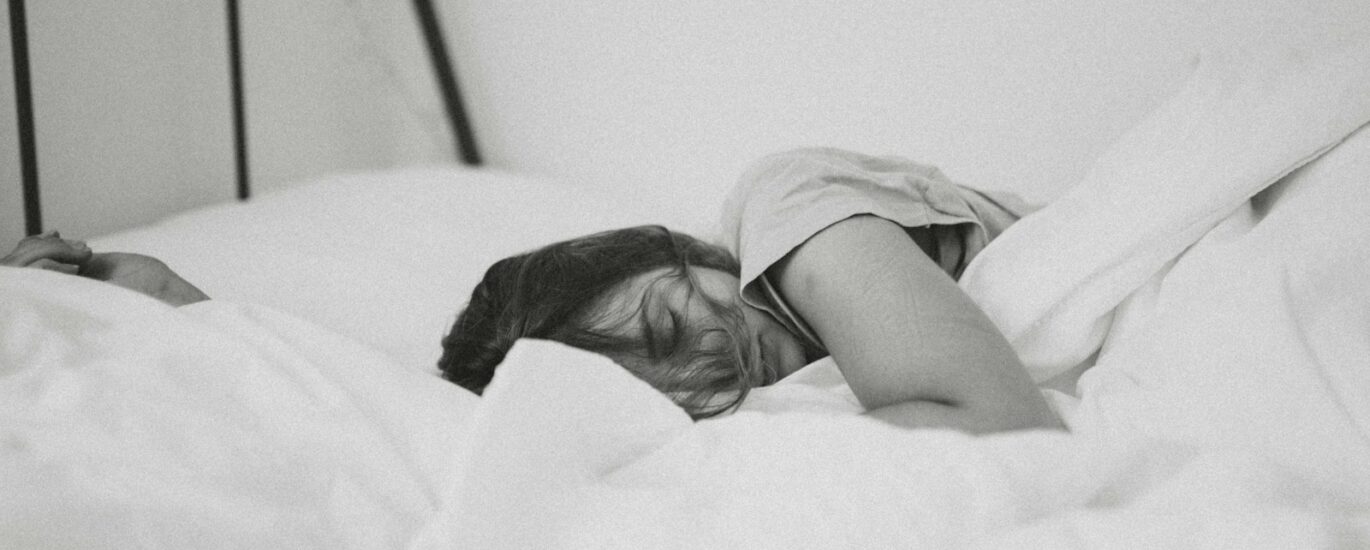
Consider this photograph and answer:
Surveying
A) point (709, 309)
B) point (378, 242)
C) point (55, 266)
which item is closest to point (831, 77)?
point (378, 242)

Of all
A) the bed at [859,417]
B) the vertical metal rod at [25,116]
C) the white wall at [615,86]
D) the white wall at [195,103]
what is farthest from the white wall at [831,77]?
the vertical metal rod at [25,116]

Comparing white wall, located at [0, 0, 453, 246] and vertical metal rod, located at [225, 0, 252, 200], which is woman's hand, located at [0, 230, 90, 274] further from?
vertical metal rod, located at [225, 0, 252, 200]

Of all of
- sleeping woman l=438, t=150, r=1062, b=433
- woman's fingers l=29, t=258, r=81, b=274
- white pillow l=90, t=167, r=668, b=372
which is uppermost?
sleeping woman l=438, t=150, r=1062, b=433

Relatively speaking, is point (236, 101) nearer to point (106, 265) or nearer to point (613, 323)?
point (106, 265)

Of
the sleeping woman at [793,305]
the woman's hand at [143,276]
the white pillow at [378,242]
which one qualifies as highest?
the sleeping woman at [793,305]

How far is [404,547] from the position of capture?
53cm

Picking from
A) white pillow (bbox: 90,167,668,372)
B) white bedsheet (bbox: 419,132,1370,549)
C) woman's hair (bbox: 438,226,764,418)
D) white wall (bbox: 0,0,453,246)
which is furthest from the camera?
white wall (bbox: 0,0,453,246)

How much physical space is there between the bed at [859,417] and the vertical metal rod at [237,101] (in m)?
0.68

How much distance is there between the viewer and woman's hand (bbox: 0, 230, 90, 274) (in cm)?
83

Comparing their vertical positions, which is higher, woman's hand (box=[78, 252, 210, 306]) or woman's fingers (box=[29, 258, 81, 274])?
woman's fingers (box=[29, 258, 81, 274])

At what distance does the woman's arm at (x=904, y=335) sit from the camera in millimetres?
633

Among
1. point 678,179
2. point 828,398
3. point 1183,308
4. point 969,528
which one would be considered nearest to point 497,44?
point 678,179

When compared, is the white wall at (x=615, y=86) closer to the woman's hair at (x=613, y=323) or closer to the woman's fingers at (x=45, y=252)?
the woman's fingers at (x=45, y=252)

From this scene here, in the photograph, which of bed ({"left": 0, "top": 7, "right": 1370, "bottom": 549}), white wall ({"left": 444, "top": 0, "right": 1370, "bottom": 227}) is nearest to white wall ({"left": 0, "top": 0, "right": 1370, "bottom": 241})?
white wall ({"left": 444, "top": 0, "right": 1370, "bottom": 227})
